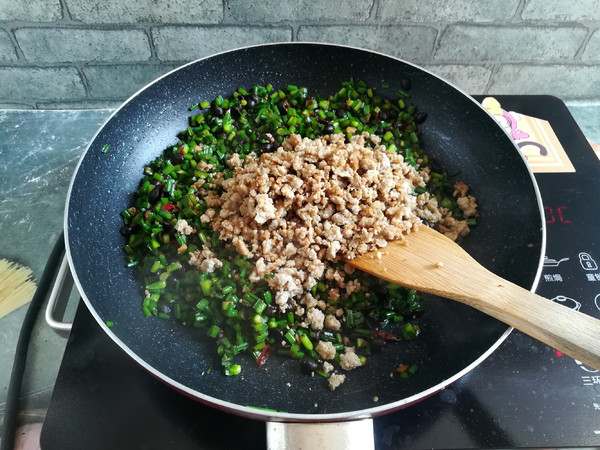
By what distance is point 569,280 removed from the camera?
113 centimetres

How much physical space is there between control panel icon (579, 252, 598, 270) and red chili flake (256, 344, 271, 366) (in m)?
0.84

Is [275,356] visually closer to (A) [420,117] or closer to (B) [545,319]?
(B) [545,319]

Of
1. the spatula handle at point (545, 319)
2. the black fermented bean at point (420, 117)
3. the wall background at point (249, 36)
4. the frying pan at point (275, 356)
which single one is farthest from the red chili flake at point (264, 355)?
the wall background at point (249, 36)

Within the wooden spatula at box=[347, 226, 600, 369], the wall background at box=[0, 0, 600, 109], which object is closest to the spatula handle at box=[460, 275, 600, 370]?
the wooden spatula at box=[347, 226, 600, 369]

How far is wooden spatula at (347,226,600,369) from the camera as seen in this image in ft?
2.57

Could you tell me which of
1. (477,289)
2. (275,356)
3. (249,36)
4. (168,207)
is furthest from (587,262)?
(249,36)

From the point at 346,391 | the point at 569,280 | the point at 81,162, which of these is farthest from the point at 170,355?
the point at 569,280

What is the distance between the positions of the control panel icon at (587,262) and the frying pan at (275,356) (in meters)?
0.21

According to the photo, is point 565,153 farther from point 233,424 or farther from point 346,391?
point 233,424

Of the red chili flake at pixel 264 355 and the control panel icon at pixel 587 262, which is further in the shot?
the control panel icon at pixel 587 262

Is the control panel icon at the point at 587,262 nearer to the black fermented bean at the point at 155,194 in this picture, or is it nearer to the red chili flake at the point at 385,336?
the red chili flake at the point at 385,336

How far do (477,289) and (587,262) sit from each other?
1.50ft

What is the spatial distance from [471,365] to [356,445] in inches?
10.4

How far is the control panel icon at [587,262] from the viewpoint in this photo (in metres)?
1.15
